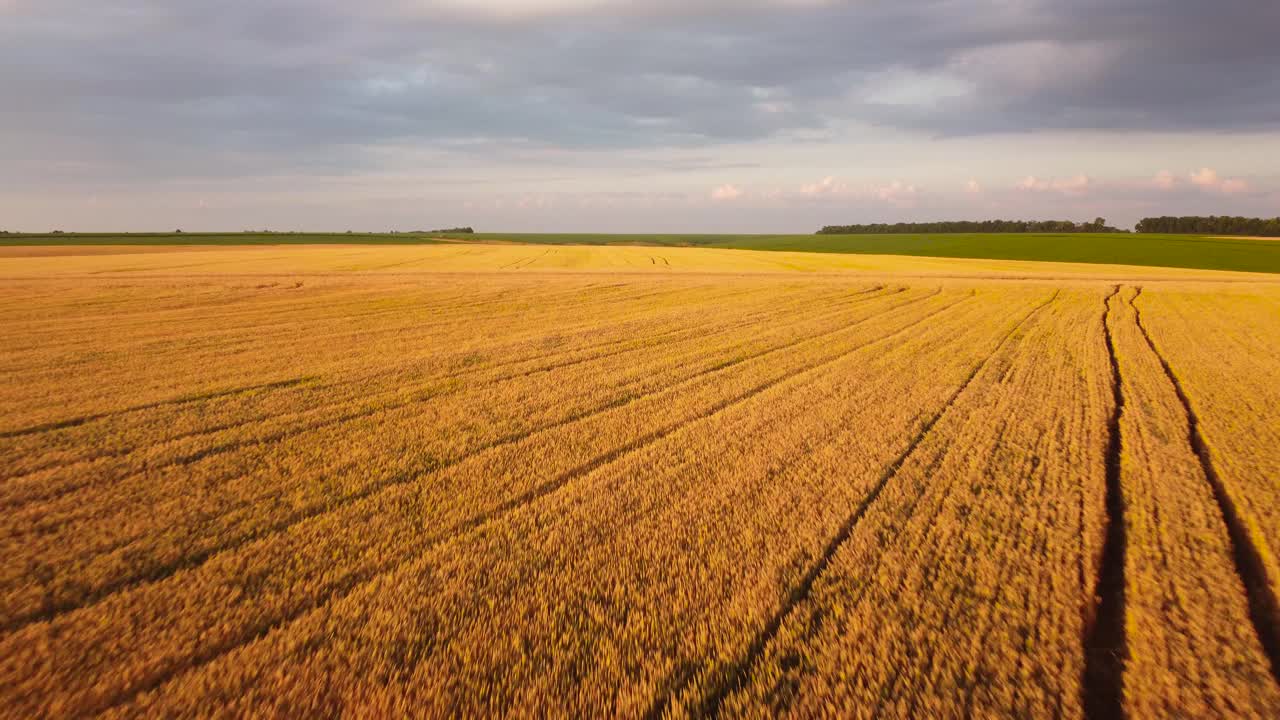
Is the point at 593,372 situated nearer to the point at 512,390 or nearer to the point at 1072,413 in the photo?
the point at 512,390

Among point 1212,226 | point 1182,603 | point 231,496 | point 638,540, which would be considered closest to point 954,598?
point 1182,603

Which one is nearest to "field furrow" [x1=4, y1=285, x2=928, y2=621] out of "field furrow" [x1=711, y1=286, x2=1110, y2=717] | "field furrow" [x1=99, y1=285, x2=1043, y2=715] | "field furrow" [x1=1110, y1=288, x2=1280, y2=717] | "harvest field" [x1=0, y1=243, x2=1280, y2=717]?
"harvest field" [x1=0, y1=243, x2=1280, y2=717]

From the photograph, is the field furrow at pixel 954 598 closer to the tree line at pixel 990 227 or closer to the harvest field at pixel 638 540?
the harvest field at pixel 638 540

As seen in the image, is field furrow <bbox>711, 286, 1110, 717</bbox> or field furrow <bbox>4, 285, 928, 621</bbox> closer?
field furrow <bbox>711, 286, 1110, 717</bbox>

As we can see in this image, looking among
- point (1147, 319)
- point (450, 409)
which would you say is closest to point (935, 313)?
point (1147, 319)

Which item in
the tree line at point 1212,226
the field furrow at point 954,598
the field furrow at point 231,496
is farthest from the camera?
the tree line at point 1212,226

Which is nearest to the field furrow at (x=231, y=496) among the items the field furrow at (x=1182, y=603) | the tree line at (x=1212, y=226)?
the field furrow at (x=1182, y=603)

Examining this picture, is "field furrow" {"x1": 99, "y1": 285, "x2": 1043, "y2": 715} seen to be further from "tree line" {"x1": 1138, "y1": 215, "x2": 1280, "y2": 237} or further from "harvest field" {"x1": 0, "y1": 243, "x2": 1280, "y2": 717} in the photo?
"tree line" {"x1": 1138, "y1": 215, "x2": 1280, "y2": 237}

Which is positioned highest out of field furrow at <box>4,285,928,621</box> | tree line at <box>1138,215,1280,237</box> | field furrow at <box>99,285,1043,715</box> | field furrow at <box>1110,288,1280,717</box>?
tree line at <box>1138,215,1280,237</box>
